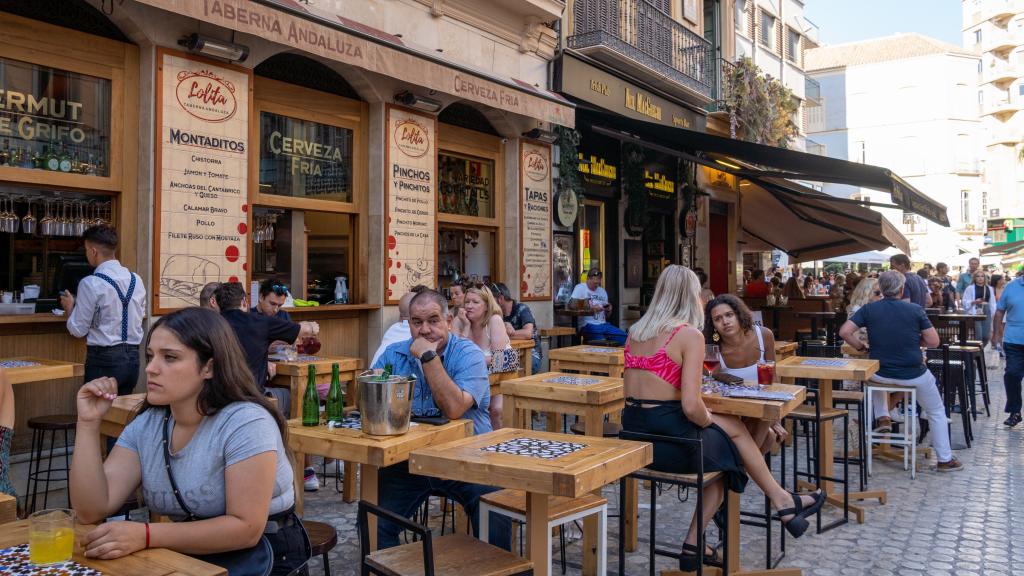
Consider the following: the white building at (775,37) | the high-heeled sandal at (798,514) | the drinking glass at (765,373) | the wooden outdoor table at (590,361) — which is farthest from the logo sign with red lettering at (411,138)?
the white building at (775,37)

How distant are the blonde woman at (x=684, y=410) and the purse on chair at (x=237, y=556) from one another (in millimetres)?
2187

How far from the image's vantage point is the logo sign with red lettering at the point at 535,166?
10734mm

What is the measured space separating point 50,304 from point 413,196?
153 inches

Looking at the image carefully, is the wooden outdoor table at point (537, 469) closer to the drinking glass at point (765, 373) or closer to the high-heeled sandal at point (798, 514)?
the high-heeled sandal at point (798, 514)

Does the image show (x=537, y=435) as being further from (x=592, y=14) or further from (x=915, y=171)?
(x=915, y=171)

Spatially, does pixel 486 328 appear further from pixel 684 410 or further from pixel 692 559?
pixel 692 559

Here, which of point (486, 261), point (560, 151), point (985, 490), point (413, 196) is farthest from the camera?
point (560, 151)

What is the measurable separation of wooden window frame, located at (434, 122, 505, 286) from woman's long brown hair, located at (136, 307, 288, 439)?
261 inches

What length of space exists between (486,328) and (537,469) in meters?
3.52

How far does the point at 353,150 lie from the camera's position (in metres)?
8.45

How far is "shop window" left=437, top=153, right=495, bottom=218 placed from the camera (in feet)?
31.8

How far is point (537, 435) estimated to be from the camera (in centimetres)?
360

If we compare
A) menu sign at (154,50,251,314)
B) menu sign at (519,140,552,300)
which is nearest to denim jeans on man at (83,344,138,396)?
menu sign at (154,50,251,314)

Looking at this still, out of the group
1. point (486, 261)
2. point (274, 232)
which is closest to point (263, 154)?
point (274, 232)
